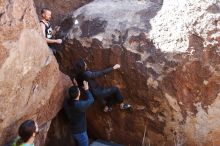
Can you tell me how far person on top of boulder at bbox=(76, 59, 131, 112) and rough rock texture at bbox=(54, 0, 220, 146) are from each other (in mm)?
138

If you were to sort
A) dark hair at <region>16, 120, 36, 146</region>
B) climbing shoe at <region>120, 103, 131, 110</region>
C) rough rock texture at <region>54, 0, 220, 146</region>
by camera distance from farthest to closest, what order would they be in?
climbing shoe at <region>120, 103, 131, 110</region>, rough rock texture at <region>54, 0, 220, 146</region>, dark hair at <region>16, 120, 36, 146</region>

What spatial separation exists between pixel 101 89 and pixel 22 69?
1.82 m

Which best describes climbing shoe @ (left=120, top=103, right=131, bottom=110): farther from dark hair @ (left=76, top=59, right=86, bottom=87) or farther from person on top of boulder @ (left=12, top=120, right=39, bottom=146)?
person on top of boulder @ (left=12, top=120, right=39, bottom=146)

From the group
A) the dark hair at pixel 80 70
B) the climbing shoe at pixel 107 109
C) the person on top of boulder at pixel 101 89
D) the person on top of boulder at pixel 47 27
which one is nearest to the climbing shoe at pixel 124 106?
the person on top of boulder at pixel 101 89

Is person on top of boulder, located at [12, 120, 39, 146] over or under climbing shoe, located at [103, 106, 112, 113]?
over

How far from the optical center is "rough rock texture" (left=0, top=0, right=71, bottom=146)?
4539mm

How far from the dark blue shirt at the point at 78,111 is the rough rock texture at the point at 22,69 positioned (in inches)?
13.2

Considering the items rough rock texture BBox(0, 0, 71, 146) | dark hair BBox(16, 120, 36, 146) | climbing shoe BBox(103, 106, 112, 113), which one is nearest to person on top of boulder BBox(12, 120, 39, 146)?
dark hair BBox(16, 120, 36, 146)

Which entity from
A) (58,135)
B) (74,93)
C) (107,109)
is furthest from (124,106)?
(58,135)

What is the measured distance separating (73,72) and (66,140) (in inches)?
48.9

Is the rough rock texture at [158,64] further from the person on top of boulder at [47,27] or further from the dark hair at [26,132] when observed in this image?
the dark hair at [26,132]

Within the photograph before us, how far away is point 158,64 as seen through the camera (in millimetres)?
5863

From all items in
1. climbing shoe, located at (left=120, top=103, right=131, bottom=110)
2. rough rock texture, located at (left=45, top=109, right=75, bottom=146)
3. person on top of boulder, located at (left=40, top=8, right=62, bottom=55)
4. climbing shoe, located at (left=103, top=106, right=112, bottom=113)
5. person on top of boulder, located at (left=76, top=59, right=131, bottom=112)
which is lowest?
rough rock texture, located at (left=45, top=109, right=75, bottom=146)

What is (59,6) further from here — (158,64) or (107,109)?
(158,64)
